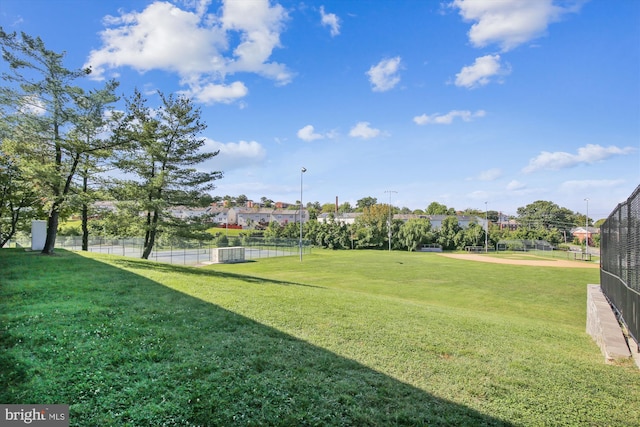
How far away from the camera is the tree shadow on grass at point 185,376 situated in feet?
10.3

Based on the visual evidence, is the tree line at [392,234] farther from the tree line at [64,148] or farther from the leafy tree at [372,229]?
the tree line at [64,148]

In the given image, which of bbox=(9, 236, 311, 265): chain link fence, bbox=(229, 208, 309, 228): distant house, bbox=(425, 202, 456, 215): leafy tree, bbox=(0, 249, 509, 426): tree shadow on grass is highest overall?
bbox=(425, 202, 456, 215): leafy tree

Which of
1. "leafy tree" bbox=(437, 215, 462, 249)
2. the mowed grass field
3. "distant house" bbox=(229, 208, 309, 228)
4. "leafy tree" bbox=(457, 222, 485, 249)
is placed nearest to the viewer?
the mowed grass field

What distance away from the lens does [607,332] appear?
7.21 m

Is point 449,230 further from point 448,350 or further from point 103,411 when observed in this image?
point 103,411

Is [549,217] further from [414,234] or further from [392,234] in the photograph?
[392,234]

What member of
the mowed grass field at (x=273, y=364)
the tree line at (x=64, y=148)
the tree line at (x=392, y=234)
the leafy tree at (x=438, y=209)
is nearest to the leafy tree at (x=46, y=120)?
the tree line at (x=64, y=148)

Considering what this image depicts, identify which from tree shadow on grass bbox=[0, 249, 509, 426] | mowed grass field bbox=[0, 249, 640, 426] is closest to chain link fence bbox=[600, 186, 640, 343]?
mowed grass field bbox=[0, 249, 640, 426]

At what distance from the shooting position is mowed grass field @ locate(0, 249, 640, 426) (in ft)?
10.8

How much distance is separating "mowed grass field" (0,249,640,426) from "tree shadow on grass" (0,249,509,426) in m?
0.02

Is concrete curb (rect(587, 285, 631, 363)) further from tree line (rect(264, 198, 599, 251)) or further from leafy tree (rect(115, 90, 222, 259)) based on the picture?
tree line (rect(264, 198, 599, 251))

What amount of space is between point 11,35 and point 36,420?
13700 millimetres

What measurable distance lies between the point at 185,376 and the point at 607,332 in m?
8.40

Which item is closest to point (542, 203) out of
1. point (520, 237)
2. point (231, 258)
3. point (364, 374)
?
point (520, 237)
